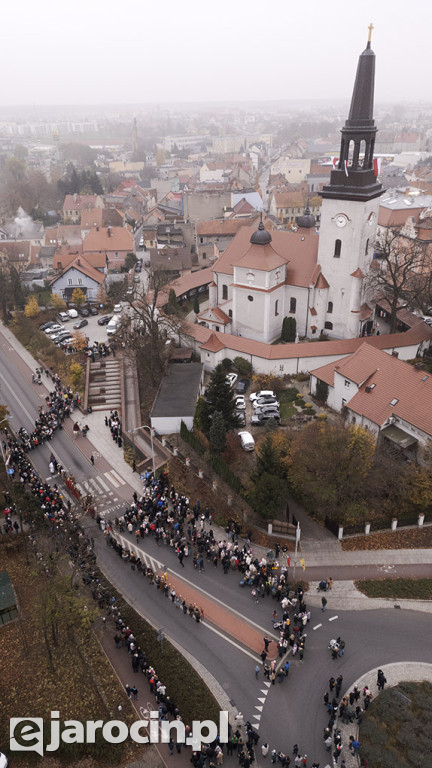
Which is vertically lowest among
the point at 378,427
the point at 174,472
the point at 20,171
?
the point at 174,472

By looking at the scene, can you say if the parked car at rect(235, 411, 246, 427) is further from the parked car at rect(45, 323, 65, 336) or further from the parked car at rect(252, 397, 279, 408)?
the parked car at rect(45, 323, 65, 336)

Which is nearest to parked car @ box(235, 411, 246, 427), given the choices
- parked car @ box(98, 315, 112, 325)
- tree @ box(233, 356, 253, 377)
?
tree @ box(233, 356, 253, 377)

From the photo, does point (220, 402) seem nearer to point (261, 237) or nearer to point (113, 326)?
point (261, 237)

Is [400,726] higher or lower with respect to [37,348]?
lower

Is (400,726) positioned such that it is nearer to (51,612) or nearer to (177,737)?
(177,737)

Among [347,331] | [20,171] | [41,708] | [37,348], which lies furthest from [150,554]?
[20,171]

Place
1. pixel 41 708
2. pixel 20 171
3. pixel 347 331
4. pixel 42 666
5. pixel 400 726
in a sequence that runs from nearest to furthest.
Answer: pixel 400 726 < pixel 41 708 < pixel 42 666 < pixel 347 331 < pixel 20 171

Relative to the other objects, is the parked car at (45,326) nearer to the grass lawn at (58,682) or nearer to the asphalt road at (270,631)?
the asphalt road at (270,631)

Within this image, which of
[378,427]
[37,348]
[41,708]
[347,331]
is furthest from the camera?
[37,348]
